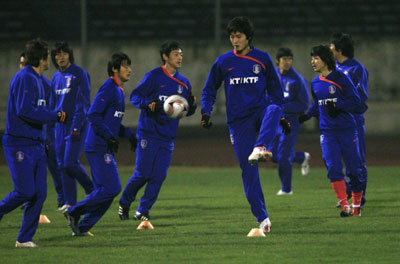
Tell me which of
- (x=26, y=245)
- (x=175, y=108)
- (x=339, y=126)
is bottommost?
(x=26, y=245)

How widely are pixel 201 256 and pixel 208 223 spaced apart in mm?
2318

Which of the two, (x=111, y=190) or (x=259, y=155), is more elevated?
(x=259, y=155)

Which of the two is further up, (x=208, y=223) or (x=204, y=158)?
(x=208, y=223)

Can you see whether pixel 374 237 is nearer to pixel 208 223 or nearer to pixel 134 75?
pixel 208 223

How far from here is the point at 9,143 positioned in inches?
292

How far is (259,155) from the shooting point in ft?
24.4

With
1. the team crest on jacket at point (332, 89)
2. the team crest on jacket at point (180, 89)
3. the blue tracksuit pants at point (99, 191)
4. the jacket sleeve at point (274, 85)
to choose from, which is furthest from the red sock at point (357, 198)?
the blue tracksuit pants at point (99, 191)

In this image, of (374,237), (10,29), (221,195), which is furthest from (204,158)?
(10,29)

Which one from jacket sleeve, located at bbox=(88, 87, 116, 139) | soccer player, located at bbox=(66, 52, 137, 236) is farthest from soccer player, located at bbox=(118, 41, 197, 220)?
jacket sleeve, located at bbox=(88, 87, 116, 139)

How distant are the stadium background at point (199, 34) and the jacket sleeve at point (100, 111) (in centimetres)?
1552

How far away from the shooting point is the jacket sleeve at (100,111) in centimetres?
809

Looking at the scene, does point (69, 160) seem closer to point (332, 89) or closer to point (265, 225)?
point (265, 225)

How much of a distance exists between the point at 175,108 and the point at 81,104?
163cm

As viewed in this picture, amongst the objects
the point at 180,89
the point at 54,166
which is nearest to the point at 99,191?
the point at 180,89
